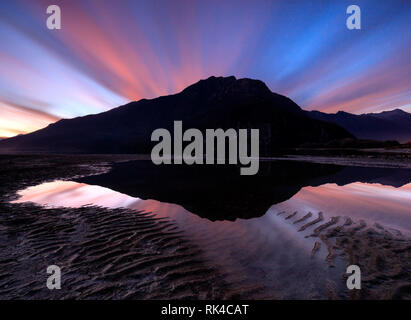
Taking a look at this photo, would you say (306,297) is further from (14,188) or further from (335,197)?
(14,188)

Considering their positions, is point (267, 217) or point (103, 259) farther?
point (267, 217)

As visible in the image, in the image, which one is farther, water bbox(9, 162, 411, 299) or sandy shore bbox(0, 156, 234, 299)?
water bbox(9, 162, 411, 299)

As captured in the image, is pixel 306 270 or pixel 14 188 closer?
pixel 306 270

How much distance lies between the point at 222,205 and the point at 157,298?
24.2ft

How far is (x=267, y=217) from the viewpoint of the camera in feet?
30.5

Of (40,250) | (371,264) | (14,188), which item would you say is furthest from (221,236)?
(14,188)

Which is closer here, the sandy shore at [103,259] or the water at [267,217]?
the sandy shore at [103,259]

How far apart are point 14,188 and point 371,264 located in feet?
71.6

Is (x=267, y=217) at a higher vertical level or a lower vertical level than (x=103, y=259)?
higher

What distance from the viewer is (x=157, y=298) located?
411 cm

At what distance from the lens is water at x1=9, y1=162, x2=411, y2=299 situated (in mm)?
4836

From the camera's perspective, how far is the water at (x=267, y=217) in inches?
190
